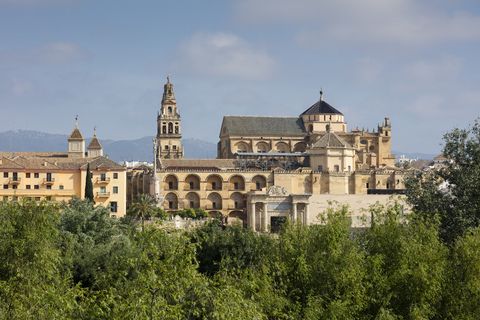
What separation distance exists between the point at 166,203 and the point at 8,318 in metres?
64.0

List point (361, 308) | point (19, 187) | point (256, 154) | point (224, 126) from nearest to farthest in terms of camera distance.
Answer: point (361, 308) → point (19, 187) → point (256, 154) → point (224, 126)

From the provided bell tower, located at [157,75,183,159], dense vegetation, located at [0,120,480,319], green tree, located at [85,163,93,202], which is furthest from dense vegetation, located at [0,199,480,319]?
bell tower, located at [157,75,183,159]

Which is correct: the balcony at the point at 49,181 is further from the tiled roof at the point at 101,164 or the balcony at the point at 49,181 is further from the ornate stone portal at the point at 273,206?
the ornate stone portal at the point at 273,206

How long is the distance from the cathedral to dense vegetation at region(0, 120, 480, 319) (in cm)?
4164

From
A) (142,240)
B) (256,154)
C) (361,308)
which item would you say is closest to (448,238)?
(361,308)

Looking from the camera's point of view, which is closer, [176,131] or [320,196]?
[320,196]

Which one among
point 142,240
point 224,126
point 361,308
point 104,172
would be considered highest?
point 224,126

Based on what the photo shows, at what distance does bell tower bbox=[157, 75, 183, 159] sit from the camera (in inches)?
4476

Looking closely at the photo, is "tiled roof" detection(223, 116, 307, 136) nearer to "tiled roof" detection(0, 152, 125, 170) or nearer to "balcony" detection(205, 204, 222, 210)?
"balcony" detection(205, 204, 222, 210)

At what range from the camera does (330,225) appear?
29.0m

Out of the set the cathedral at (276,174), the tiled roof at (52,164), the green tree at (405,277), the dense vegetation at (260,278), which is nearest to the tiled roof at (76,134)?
the cathedral at (276,174)

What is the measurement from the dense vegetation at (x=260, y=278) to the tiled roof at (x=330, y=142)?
5121 cm

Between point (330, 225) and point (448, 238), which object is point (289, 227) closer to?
point (330, 225)

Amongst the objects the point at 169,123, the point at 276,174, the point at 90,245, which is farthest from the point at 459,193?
the point at 169,123
